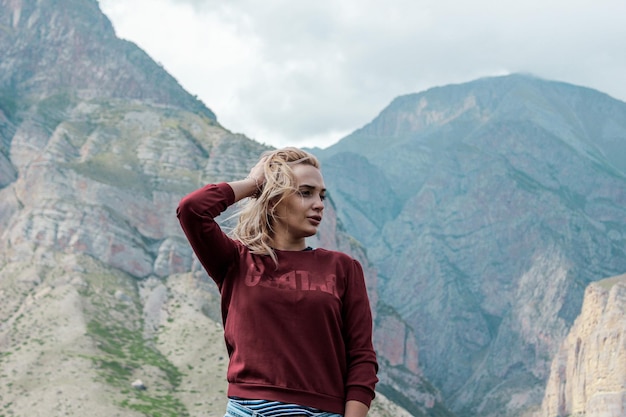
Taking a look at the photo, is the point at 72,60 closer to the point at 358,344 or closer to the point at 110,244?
the point at 110,244

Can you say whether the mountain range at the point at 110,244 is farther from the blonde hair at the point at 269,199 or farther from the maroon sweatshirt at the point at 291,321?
the maroon sweatshirt at the point at 291,321

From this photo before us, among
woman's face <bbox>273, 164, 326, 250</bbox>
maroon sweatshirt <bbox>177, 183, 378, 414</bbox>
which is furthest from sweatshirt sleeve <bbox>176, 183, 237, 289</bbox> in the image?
woman's face <bbox>273, 164, 326, 250</bbox>

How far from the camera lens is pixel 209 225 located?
20.2 feet

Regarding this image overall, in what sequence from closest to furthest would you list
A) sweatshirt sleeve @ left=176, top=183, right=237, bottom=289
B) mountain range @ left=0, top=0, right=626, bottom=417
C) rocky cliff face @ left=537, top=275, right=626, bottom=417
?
sweatshirt sleeve @ left=176, top=183, right=237, bottom=289 → mountain range @ left=0, top=0, right=626, bottom=417 → rocky cliff face @ left=537, top=275, right=626, bottom=417

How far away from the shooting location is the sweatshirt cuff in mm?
5859

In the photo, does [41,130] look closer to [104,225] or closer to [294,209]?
[104,225]

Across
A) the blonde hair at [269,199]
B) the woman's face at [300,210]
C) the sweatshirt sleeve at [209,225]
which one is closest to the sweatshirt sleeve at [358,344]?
the woman's face at [300,210]

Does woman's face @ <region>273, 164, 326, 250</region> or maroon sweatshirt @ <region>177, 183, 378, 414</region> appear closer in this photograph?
maroon sweatshirt @ <region>177, 183, 378, 414</region>

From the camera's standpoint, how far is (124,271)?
403 feet

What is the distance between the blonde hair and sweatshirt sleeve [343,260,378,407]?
65 centimetres

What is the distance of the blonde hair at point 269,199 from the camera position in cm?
633

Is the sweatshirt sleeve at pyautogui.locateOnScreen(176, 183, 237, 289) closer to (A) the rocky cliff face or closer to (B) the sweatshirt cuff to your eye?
(B) the sweatshirt cuff

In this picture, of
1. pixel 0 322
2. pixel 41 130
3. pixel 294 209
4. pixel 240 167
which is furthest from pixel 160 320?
pixel 294 209

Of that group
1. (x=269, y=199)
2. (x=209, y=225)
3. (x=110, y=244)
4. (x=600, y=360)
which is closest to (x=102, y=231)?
(x=110, y=244)
